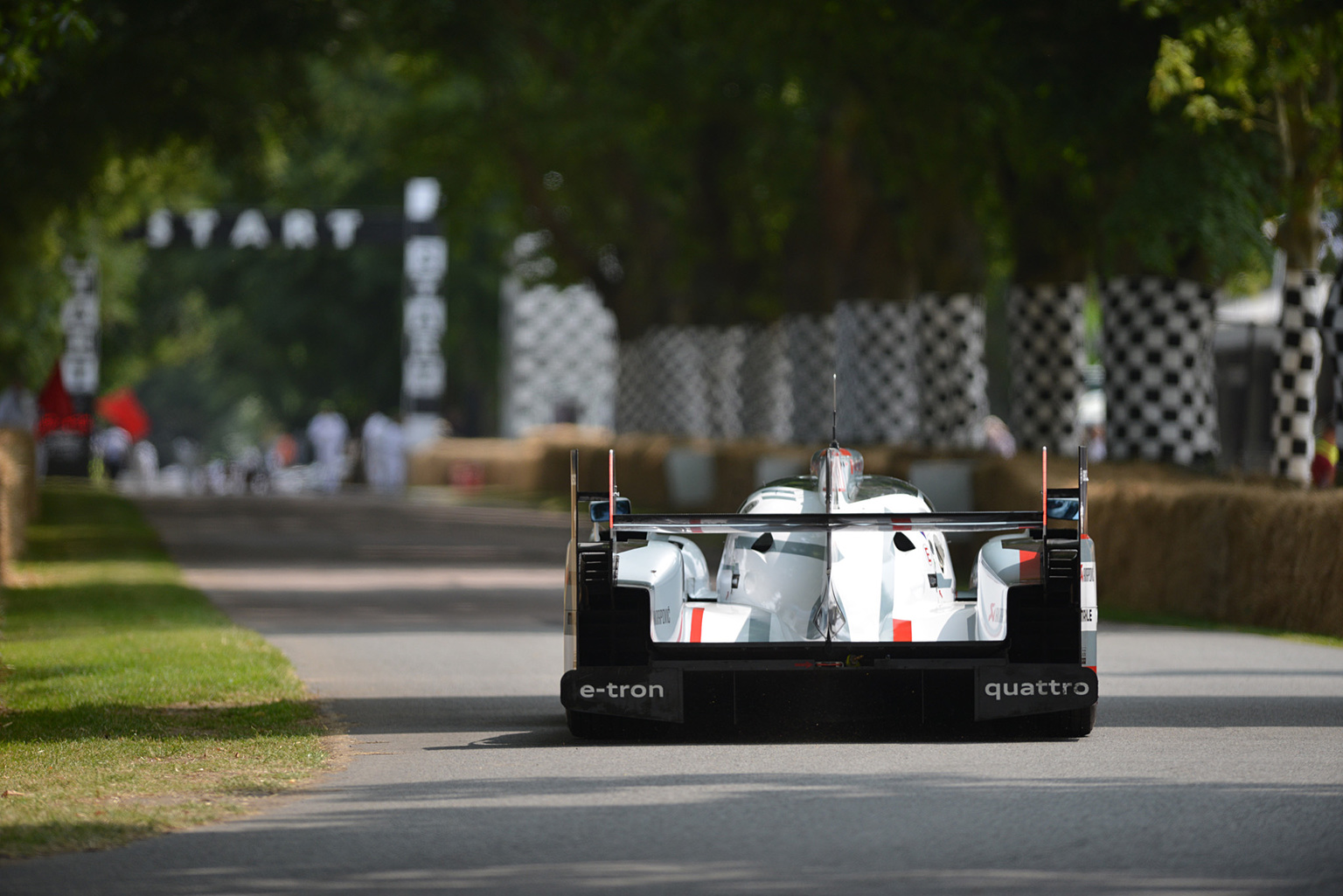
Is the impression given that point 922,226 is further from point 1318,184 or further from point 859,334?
point 1318,184

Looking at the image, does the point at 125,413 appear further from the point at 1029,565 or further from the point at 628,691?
the point at 1029,565

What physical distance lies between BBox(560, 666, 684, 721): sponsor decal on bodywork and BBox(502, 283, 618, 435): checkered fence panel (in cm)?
5231

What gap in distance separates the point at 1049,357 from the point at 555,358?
128 ft

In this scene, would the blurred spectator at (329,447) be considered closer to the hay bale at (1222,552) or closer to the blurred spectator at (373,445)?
the blurred spectator at (373,445)

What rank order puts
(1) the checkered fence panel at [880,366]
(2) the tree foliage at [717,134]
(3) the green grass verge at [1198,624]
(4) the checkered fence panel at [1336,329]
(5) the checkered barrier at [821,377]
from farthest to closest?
(1) the checkered fence panel at [880,366], (5) the checkered barrier at [821,377], (2) the tree foliage at [717,134], (4) the checkered fence panel at [1336,329], (3) the green grass verge at [1198,624]

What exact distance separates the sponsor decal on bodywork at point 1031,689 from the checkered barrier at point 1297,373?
10225 millimetres

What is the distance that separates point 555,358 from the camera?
63531mm

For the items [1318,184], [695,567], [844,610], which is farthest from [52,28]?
[1318,184]

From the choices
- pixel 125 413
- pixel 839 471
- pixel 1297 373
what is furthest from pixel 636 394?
pixel 839 471

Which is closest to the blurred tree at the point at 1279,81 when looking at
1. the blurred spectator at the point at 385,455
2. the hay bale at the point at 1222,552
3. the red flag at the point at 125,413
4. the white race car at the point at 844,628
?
the hay bale at the point at 1222,552

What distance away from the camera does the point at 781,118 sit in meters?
33.6

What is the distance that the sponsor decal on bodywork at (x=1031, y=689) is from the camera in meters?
9.98

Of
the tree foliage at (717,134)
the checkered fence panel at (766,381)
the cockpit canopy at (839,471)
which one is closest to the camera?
the cockpit canopy at (839,471)

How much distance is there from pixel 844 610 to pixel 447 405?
67.4 metres
